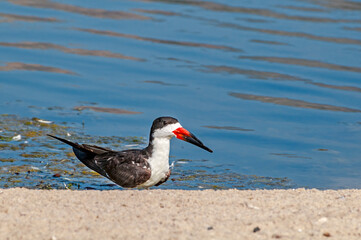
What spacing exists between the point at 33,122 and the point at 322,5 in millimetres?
12815

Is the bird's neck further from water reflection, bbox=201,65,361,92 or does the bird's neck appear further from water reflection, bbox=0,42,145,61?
water reflection, bbox=0,42,145,61

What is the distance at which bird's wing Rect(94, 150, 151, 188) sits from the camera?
24.7 ft

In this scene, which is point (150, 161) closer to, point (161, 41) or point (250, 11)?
point (161, 41)

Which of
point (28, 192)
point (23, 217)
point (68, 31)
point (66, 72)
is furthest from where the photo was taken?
point (68, 31)

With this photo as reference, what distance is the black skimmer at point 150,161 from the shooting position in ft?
24.8

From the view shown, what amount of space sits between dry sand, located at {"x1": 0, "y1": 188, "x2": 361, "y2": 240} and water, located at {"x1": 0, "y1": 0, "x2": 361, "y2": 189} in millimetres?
1893

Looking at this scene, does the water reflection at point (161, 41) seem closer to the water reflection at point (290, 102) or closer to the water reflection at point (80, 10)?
the water reflection at point (80, 10)

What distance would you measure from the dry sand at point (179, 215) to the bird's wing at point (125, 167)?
743 mm

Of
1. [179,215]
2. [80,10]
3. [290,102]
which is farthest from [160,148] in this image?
[80,10]

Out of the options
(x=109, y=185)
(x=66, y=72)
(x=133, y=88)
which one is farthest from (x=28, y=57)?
(x=109, y=185)

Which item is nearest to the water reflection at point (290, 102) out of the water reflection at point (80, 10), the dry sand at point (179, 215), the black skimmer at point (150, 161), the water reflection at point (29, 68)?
the water reflection at point (29, 68)

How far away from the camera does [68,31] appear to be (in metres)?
16.7

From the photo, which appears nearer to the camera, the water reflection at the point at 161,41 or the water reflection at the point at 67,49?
the water reflection at the point at 67,49

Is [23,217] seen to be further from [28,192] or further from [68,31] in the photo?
[68,31]
